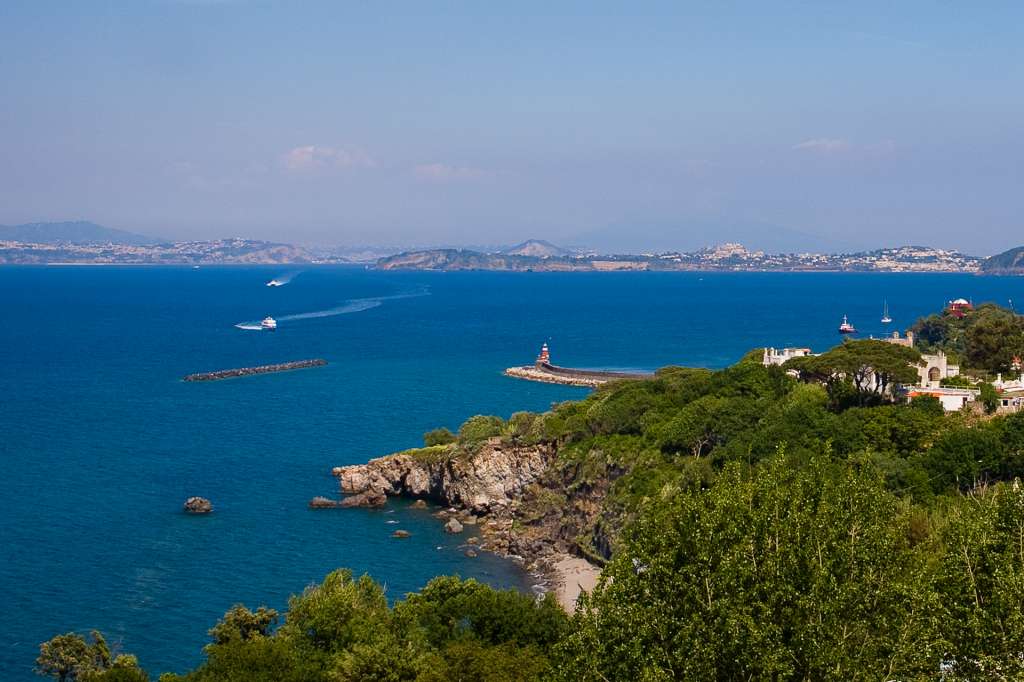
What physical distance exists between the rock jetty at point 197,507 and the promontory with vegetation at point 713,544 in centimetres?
644

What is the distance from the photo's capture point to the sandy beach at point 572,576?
1282 inches

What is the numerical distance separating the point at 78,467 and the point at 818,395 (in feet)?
109

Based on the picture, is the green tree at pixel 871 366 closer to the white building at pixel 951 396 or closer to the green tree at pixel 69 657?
the white building at pixel 951 396

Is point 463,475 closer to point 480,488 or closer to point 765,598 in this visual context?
point 480,488

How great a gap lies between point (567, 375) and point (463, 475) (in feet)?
118

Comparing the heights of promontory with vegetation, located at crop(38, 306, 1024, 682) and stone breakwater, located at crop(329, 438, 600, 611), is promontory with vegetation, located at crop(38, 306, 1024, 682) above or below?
above

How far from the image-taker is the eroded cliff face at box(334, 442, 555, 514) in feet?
141

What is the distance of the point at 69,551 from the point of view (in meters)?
35.6

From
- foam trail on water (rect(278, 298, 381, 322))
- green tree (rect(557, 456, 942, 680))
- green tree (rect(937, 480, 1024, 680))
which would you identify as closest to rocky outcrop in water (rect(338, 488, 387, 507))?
green tree (rect(557, 456, 942, 680))

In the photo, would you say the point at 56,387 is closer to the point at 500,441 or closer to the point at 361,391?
the point at 361,391

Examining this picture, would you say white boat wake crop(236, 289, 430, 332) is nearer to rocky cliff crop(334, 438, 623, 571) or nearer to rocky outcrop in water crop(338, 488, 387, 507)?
rocky cliff crop(334, 438, 623, 571)

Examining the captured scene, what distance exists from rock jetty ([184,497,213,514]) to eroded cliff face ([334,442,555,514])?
632 centimetres

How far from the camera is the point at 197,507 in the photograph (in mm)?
40625

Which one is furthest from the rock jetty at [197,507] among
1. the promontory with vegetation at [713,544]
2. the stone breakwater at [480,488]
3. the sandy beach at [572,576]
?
the sandy beach at [572,576]
